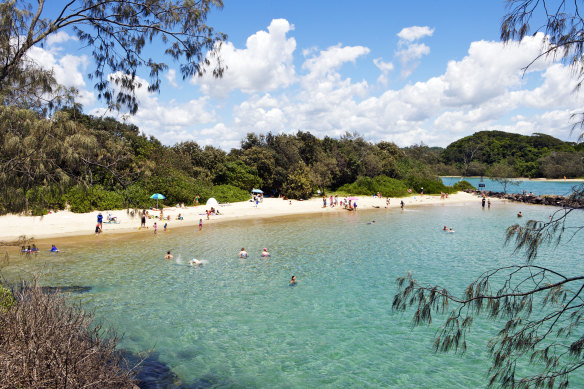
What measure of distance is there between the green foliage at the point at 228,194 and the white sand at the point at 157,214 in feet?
5.87

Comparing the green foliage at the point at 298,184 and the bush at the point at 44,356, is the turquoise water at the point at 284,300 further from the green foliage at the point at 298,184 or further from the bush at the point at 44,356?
the green foliage at the point at 298,184

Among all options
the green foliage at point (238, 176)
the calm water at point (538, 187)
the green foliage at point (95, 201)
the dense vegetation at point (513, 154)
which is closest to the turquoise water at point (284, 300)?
the green foliage at point (95, 201)

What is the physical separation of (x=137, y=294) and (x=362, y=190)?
51423 mm

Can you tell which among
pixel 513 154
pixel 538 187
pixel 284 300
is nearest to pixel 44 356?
pixel 284 300

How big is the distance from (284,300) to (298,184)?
39501 millimetres

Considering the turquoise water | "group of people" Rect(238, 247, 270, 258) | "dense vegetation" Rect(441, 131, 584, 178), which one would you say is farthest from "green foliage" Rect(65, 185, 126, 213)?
"dense vegetation" Rect(441, 131, 584, 178)

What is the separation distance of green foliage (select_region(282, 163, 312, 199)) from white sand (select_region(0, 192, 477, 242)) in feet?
5.56

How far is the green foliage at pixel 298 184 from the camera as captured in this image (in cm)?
5644

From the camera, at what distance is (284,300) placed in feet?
57.6

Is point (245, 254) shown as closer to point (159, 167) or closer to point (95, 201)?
point (95, 201)

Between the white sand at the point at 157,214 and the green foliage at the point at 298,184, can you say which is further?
the green foliage at the point at 298,184

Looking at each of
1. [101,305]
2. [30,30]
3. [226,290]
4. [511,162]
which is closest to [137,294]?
[101,305]

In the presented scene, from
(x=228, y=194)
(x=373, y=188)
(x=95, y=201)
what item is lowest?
(x=95, y=201)

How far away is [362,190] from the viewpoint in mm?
64812
